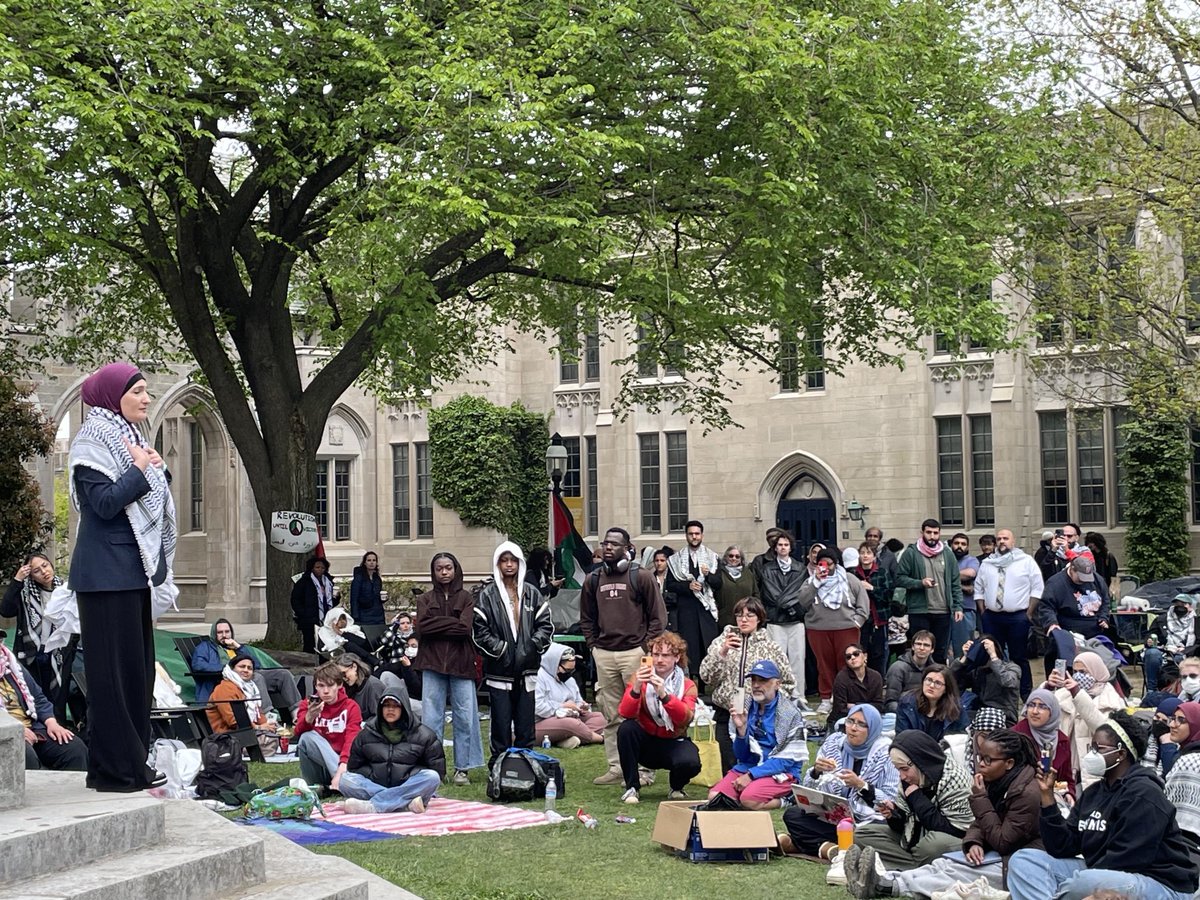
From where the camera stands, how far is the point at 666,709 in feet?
36.6

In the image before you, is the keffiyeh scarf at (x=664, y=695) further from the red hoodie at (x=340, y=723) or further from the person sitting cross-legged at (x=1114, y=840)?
the person sitting cross-legged at (x=1114, y=840)

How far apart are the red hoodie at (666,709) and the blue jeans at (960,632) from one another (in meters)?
7.06

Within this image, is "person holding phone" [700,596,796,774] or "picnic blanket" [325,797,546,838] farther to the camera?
"person holding phone" [700,596,796,774]

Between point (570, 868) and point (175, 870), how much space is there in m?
3.78

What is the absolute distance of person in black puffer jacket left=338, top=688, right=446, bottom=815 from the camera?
11242mm

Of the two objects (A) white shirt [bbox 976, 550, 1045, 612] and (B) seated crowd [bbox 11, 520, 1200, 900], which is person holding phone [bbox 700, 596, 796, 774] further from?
(A) white shirt [bbox 976, 550, 1045, 612]

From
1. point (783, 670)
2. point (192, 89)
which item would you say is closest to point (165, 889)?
point (783, 670)

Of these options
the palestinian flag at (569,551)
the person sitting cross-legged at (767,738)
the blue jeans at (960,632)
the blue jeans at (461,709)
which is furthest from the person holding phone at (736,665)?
the palestinian flag at (569,551)

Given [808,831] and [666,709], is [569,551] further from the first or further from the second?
[808,831]

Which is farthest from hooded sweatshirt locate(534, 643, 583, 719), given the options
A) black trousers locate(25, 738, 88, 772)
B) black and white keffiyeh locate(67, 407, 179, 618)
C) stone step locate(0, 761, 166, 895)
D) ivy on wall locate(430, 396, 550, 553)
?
ivy on wall locate(430, 396, 550, 553)

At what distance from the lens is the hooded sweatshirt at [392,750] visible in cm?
1147

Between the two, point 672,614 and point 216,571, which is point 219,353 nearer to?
point 672,614

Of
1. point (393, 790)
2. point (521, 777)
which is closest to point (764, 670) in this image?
point (521, 777)

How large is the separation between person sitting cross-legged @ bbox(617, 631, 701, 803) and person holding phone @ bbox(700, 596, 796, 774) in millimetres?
207
